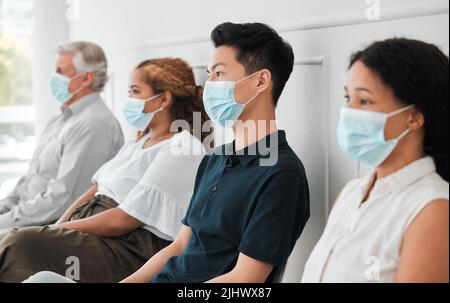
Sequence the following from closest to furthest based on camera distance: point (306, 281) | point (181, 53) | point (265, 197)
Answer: point (306, 281) → point (265, 197) → point (181, 53)

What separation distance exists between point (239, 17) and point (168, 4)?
0.59 meters

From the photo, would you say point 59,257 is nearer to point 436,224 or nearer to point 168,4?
point 168,4

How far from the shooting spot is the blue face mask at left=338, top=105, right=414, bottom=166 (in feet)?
4.20

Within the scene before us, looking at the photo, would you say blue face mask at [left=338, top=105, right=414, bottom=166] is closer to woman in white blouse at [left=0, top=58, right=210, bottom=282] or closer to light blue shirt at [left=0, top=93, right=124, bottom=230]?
woman in white blouse at [left=0, top=58, right=210, bottom=282]

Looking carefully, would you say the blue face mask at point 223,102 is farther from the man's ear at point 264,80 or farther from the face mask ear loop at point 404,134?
the face mask ear loop at point 404,134

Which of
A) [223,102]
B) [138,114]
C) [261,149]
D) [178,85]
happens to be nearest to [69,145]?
[138,114]

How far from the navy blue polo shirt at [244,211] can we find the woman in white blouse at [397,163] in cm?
20

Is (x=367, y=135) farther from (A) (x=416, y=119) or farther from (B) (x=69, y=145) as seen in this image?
(B) (x=69, y=145)

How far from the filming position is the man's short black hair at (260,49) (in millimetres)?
1717

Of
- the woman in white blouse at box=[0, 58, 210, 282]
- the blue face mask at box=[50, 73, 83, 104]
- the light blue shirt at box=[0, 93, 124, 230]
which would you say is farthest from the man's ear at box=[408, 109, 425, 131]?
the blue face mask at box=[50, 73, 83, 104]

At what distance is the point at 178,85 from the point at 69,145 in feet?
2.25

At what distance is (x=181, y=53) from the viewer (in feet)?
8.42
